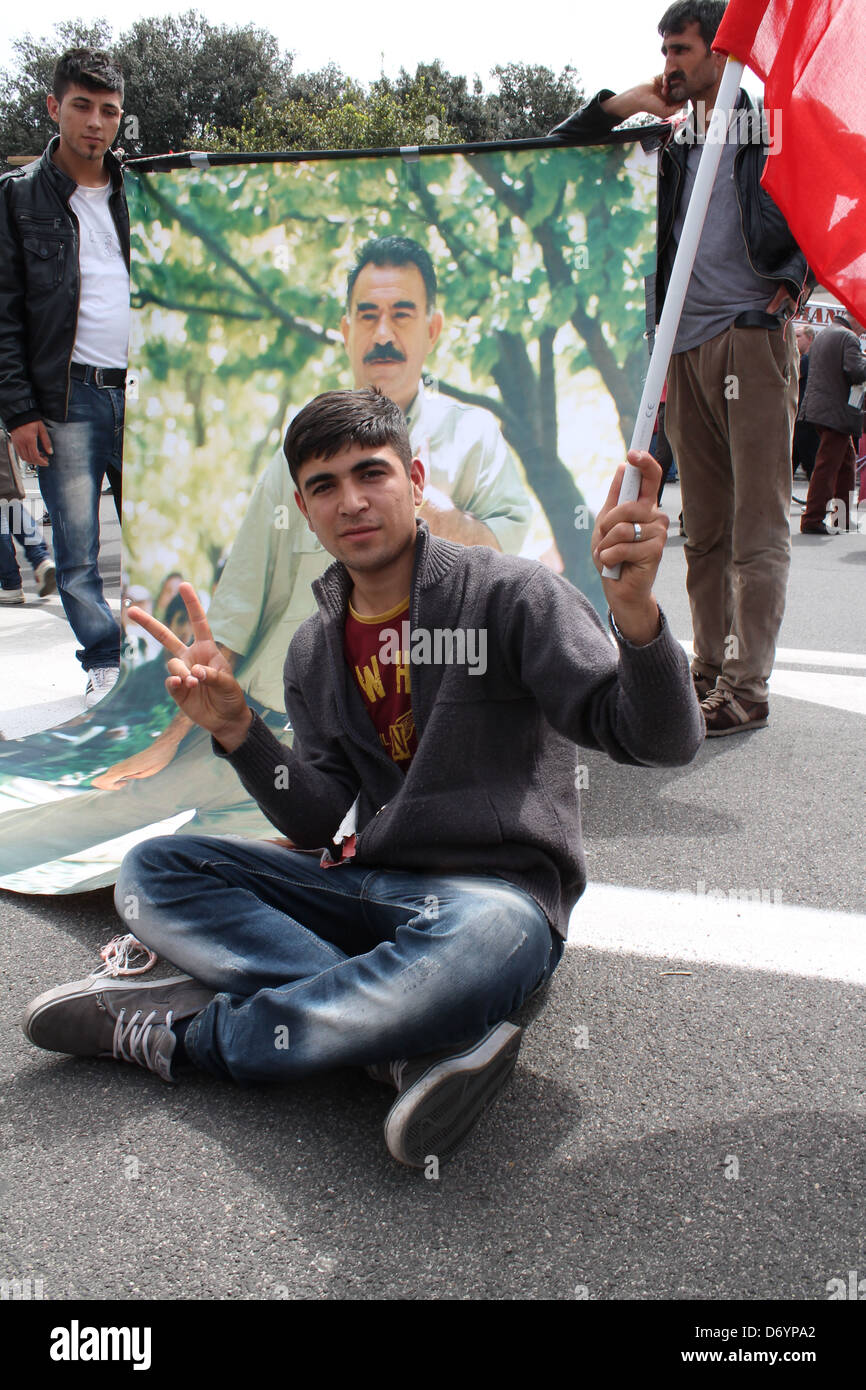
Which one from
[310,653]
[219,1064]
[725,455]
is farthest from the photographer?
[725,455]

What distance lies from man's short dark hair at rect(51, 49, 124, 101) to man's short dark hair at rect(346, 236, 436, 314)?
105cm

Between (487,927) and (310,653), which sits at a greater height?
(310,653)

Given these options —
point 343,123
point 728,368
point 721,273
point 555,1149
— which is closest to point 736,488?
point 728,368

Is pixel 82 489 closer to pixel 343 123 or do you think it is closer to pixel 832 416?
pixel 832 416

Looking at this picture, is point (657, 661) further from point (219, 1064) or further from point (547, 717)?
point (219, 1064)

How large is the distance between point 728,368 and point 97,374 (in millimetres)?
2356

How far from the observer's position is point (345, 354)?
4.09m

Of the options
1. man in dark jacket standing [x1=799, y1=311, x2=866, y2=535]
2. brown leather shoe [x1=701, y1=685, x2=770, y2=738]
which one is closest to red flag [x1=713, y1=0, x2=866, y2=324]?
brown leather shoe [x1=701, y1=685, x2=770, y2=738]

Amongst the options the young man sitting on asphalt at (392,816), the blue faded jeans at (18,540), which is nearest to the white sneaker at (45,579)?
the blue faded jeans at (18,540)

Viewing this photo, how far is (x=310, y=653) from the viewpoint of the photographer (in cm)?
224

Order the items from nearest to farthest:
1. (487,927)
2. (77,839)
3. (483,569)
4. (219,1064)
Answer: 1. (487,927)
2. (219,1064)
3. (483,569)
4. (77,839)

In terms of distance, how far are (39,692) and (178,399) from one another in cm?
146
